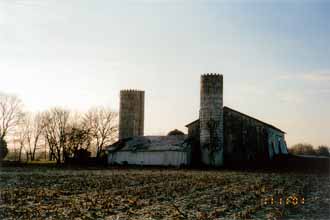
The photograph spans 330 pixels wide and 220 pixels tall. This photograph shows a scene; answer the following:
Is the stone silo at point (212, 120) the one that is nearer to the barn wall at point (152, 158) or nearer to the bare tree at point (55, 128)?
the barn wall at point (152, 158)

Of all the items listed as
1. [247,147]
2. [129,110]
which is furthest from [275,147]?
[129,110]

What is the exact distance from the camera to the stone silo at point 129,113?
222 feet

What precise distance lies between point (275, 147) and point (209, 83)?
11.2m

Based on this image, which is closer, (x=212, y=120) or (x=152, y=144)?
(x=212, y=120)

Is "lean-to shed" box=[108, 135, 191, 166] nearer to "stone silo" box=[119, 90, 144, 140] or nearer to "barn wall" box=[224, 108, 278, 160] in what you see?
"barn wall" box=[224, 108, 278, 160]

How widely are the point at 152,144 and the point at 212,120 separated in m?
7.80

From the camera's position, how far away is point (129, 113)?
2665 inches

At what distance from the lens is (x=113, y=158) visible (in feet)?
182

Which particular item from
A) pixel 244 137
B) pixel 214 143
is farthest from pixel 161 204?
pixel 244 137

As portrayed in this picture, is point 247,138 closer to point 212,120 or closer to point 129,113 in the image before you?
point 212,120

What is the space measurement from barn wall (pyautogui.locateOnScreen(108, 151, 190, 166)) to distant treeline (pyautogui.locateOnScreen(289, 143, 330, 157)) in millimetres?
57507

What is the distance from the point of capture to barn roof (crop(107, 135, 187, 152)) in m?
51.7
